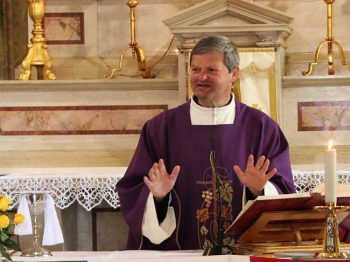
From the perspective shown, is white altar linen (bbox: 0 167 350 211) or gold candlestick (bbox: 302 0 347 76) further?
gold candlestick (bbox: 302 0 347 76)

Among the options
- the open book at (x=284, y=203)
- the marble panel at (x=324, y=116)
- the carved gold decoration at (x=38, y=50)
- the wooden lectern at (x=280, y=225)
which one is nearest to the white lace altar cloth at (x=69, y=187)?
the carved gold decoration at (x=38, y=50)

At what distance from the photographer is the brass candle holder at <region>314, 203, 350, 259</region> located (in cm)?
310

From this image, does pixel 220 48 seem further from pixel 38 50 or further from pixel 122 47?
pixel 122 47

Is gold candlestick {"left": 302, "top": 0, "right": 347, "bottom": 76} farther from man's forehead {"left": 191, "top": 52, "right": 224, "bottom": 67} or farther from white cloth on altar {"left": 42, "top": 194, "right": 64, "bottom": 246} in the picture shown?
white cloth on altar {"left": 42, "top": 194, "right": 64, "bottom": 246}

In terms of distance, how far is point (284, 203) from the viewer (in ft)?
11.3

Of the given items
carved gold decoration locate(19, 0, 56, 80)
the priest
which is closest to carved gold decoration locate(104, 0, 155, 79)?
carved gold decoration locate(19, 0, 56, 80)

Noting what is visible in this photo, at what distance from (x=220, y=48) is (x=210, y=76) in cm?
13

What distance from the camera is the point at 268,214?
3.48 m

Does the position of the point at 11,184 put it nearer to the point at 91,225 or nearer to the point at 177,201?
the point at 91,225

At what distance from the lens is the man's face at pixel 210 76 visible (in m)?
4.23

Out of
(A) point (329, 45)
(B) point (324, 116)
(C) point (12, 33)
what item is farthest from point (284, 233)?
(C) point (12, 33)

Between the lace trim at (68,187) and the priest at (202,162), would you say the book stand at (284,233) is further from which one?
the lace trim at (68,187)

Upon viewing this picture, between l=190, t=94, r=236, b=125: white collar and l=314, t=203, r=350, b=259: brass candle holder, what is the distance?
1.45m

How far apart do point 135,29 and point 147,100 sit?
0.91 metres
